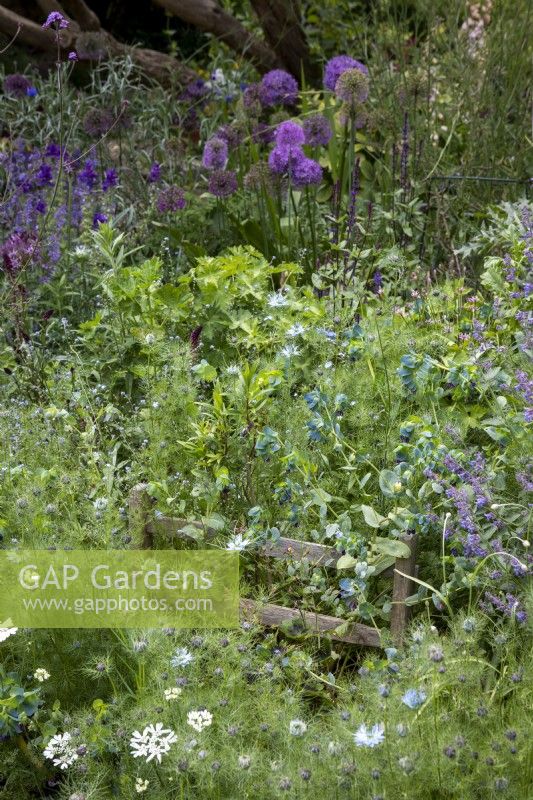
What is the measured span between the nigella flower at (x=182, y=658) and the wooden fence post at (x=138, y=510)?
56 cm

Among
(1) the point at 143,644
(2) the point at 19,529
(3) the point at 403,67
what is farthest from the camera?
(3) the point at 403,67

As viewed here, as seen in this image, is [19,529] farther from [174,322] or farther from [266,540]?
[174,322]

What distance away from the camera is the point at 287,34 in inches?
304

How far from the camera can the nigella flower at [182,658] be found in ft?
7.20

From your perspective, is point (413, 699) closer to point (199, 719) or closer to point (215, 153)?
point (199, 719)

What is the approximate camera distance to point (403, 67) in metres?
5.44

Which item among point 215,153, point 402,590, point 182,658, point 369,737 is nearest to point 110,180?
point 215,153

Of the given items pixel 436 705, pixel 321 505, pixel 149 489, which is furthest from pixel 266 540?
pixel 436 705

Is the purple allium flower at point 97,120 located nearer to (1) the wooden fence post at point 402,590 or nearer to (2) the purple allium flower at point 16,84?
(2) the purple allium flower at point 16,84

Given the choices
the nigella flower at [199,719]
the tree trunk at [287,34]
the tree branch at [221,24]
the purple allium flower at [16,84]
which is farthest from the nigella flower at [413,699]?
the tree branch at [221,24]

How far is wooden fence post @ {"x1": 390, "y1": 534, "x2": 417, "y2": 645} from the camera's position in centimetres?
246

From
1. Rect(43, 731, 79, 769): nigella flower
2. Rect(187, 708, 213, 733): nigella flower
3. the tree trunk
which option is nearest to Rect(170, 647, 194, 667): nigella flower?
Rect(187, 708, 213, 733): nigella flower

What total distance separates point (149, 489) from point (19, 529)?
416 millimetres

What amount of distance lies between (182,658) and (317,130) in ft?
10.6
